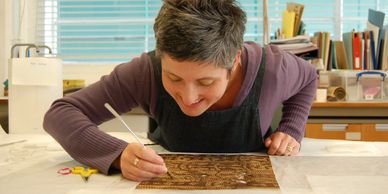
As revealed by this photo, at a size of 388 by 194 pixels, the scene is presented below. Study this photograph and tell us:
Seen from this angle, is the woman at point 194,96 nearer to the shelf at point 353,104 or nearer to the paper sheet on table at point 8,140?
the paper sheet on table at point 8,140

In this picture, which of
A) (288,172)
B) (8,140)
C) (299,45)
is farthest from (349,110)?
(8,140)

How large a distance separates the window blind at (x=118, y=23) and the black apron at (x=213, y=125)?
2004mm

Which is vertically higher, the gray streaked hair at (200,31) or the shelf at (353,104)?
the gray streaked hair at (200,31)

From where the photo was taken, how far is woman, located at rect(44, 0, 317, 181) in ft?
2.55

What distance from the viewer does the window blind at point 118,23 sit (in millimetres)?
2980

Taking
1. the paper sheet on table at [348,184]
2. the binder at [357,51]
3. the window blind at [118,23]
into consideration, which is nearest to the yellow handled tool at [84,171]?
the paper sheet on table at [348,184]

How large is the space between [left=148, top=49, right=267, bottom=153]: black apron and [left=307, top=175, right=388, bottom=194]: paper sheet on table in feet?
0.94

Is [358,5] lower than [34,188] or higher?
higher

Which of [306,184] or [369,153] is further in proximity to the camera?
[369,153]

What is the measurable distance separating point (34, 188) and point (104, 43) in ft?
7.81

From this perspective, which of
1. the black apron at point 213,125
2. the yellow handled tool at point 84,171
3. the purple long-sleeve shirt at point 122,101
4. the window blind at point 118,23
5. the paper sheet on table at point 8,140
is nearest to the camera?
the yellow handled tool at point 84,171

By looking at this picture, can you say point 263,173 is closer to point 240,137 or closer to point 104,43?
point 240,137

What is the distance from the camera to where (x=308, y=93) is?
126 cm

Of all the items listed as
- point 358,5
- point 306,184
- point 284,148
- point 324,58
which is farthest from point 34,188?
point 358,5
